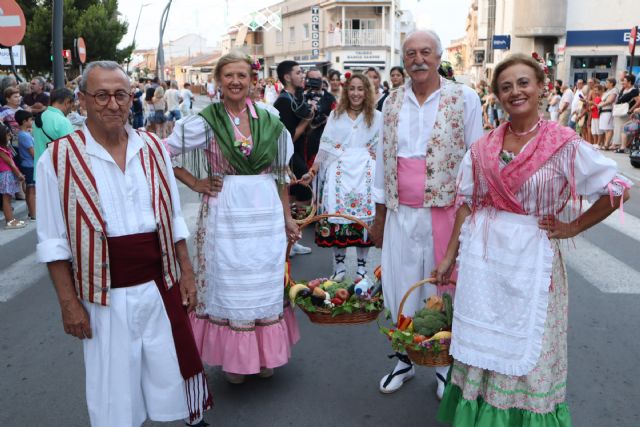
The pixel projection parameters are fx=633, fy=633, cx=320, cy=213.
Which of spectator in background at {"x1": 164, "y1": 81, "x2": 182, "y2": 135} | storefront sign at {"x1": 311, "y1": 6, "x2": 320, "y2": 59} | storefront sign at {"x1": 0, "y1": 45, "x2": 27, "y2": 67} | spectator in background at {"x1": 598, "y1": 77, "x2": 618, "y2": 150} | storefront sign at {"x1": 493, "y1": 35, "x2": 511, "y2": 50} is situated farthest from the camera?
storefront sign at {"x1": 311, "y1": 6, "x2": 320, "y2": 59}

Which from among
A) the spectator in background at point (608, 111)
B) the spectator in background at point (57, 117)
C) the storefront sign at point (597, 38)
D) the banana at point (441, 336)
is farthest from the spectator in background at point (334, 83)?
the storefront sign at point (597, 38)

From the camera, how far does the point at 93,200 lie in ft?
8.94

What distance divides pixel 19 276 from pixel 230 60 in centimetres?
435

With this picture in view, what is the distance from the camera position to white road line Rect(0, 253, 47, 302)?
6.42 meters

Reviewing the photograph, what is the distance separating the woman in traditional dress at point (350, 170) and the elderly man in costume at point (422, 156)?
2.28 metres

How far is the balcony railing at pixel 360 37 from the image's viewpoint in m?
52.6

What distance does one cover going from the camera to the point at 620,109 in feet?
50.7

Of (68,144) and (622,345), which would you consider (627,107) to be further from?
(68,144)

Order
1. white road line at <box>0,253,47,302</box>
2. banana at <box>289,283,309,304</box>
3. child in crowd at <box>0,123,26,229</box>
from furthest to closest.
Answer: child in crowd at <box>0,123,26,229</box>, white road line at <box>0,253,47,302</box>, banana at <box>289,283,309,304</box>

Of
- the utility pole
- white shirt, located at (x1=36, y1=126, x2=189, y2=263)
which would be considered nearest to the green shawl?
white shirt, located at (x1=36, y1=126, x2=189, y2=263)

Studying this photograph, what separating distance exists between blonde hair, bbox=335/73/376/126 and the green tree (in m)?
23.7

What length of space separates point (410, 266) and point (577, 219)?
120 cm

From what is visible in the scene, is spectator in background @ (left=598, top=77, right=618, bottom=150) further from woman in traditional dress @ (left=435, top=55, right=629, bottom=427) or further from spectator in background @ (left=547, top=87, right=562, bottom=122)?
woman in traditional dress @ (left=435, top=55, right=629, bottom=427)

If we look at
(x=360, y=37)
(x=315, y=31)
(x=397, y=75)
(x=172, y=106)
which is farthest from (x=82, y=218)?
(x=315, y=31)
